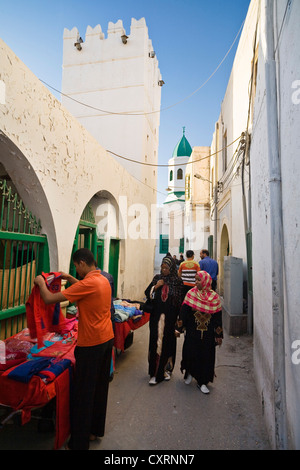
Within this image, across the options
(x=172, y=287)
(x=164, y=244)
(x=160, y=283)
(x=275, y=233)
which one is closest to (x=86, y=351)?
(x=160, y=283)

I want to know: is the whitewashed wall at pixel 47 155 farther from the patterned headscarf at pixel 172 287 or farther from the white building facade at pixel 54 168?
the patterned headscarf at pixel 172 287

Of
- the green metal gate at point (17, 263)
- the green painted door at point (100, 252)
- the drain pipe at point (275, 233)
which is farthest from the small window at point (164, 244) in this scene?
the drain pipe at point (275, 233)

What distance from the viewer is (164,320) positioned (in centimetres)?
378

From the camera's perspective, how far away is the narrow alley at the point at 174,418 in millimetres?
2488

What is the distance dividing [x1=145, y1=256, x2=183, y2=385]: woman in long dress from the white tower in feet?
21.9

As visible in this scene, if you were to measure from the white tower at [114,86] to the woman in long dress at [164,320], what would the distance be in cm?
667

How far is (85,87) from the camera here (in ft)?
34.0

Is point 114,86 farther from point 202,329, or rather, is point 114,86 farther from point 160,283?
point 202,329

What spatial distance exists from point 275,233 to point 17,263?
9.68 feet

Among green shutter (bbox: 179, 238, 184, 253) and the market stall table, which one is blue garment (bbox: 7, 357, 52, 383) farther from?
green shutter (bbox: 179, 238, 184, 253)

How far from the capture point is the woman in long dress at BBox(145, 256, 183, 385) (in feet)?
12.2

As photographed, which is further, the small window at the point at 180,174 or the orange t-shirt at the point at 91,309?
the small window at the point at 180,174

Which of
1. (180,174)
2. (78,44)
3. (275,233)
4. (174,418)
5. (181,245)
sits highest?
(78,44)

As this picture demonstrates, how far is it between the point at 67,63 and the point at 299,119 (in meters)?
11.1
